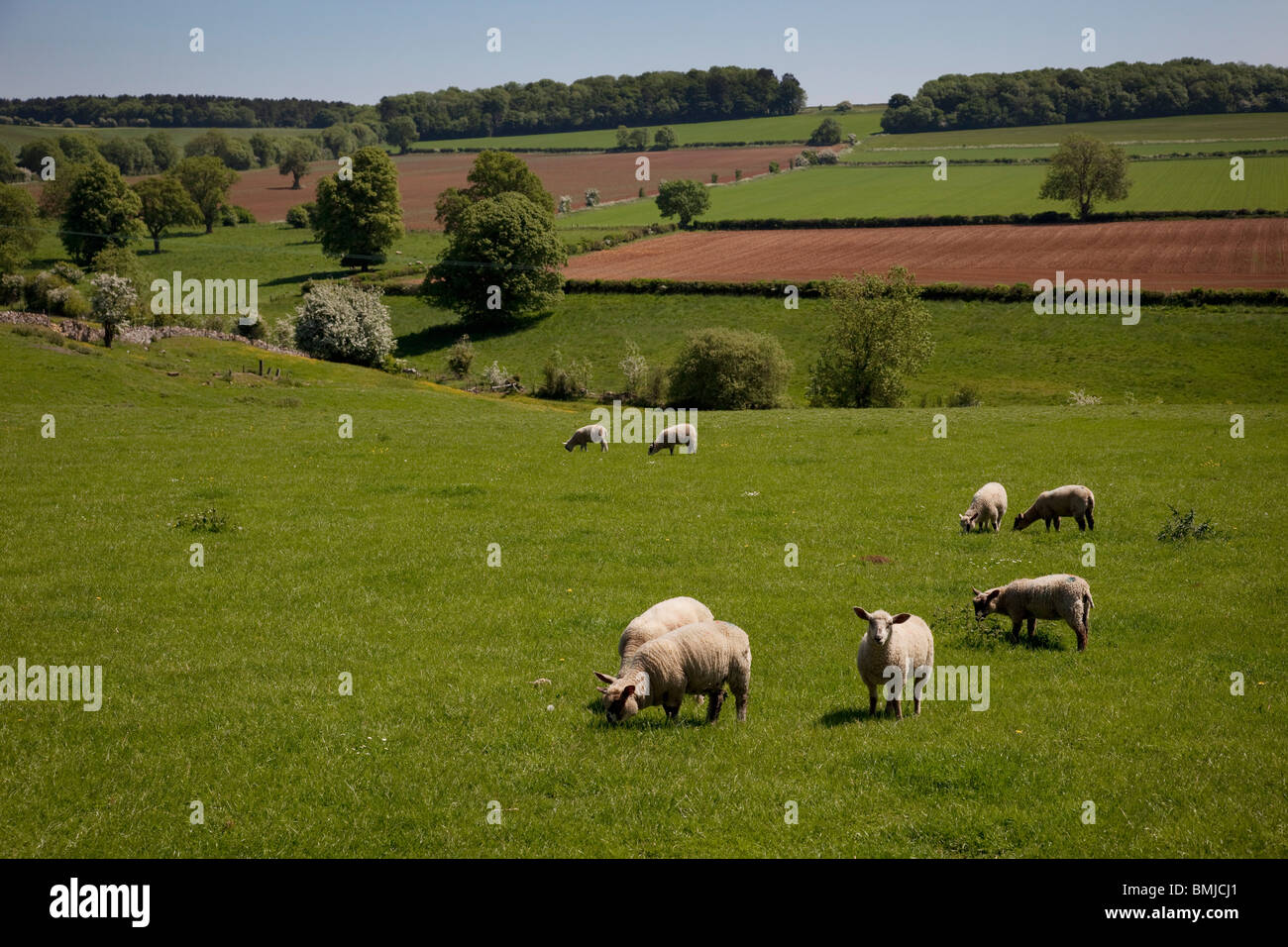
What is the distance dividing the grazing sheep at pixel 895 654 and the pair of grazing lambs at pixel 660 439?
22.8 meters

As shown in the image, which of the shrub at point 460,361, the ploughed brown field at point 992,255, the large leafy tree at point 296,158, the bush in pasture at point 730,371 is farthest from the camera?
the large leafy tree at point 296,158

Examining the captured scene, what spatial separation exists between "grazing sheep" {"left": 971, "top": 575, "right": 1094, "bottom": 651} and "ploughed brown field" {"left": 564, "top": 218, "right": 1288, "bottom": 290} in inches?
3394

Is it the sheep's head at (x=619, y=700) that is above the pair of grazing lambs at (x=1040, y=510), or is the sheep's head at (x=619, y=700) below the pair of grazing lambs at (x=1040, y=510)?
below

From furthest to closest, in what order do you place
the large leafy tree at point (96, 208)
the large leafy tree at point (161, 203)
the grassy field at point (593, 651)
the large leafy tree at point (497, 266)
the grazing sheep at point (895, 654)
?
the large leafy tree at point (161, 203) → the large leafy tree at point (96, 208) → the large leafy tree at point (497, 266) → the grazing sheep at point (895, 654) → the grassy field at point (593, 651)

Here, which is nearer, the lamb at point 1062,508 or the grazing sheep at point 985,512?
the lamb at point 1062,508

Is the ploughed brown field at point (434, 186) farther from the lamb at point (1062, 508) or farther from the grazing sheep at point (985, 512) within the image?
the lamb at point (1062, 508)

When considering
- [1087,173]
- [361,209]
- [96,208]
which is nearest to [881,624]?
[361,209]

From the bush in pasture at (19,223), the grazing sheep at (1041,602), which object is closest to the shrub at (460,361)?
the bush in pasture at (19,223)

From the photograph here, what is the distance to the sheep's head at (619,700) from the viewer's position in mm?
13000

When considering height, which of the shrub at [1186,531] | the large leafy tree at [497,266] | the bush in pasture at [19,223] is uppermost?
the bush in pasture at [19,223]

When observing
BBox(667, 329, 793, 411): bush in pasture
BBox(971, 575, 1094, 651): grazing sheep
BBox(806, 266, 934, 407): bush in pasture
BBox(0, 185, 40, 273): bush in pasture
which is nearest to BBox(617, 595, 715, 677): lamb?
BBox(971, 575, 1094, 651): grazing sheep

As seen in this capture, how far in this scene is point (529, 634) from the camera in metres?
17.5

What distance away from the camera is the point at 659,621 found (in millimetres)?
14734
